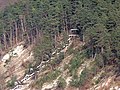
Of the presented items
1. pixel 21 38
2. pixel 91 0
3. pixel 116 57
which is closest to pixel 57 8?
pixel 91 0

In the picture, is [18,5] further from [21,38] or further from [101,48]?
[101,48]

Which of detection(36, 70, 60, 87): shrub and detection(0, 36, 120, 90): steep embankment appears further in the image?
detection(36, 70, 60, 87): shrub

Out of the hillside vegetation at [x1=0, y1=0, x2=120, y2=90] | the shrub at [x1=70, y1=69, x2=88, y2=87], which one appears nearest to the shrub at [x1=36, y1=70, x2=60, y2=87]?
the hillside vegetation at [x1=0, y1=0, x2=120, y2=90]

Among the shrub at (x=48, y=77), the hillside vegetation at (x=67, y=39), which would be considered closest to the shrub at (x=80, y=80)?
the hillside vegetation at (x=67, y=39)

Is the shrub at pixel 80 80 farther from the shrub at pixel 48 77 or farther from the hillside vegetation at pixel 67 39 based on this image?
the shrub at pixel 48 77

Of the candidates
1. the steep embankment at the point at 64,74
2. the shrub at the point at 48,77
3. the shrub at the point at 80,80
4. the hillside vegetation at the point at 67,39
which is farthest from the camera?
the shrub at the point at 48,77

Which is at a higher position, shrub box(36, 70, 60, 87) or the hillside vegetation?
the hillside vegetation

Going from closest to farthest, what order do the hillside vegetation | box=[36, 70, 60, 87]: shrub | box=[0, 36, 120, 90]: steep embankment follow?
1. box=[0, 36, 120, 90]: steep embankment
2. the hillside vegetation
3. box=[36, 70, 60, 87]: shrub

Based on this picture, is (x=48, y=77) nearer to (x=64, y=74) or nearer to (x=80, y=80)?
(x=64, y=74)

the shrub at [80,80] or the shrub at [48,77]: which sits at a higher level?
Answer: the shrub at [80,80]

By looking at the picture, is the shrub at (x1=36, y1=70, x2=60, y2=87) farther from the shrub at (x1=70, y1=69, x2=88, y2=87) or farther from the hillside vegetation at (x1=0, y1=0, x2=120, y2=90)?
the shrub at (x1=70, y1=69, x2=88, y2=87)

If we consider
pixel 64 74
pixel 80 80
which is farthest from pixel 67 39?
pixel 80 80
